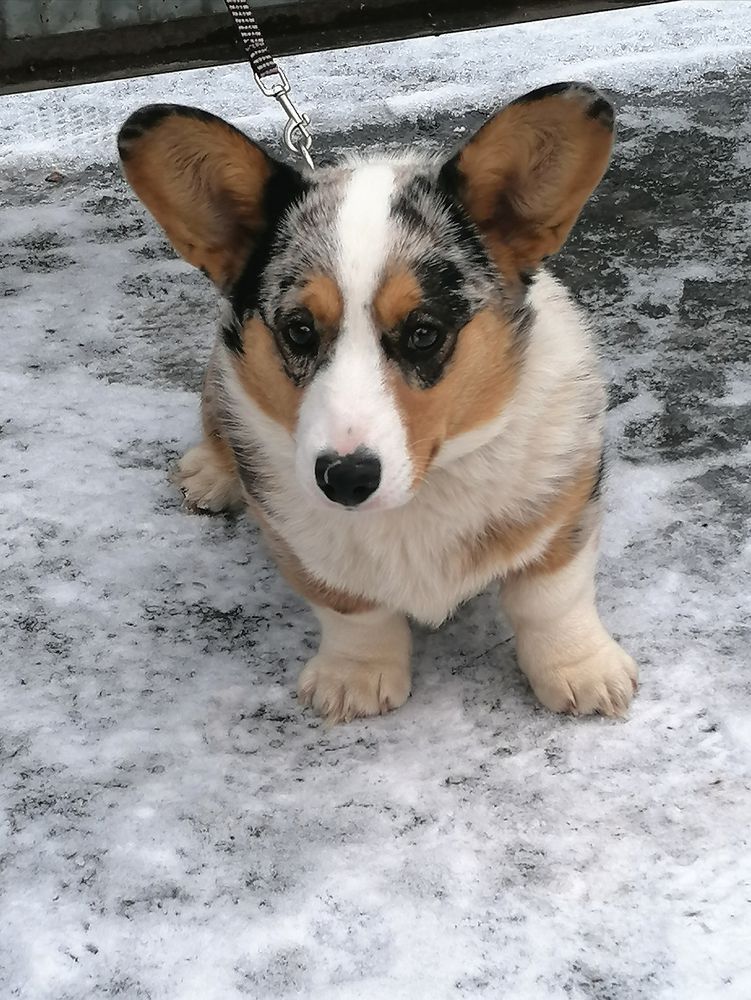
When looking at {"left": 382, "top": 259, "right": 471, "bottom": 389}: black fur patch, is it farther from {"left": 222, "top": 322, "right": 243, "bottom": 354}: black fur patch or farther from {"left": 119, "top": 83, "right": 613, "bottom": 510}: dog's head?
{"left": 222, "top": 322, "right": 243, "bottom": 354}: black fur patch

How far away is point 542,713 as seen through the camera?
2332mm

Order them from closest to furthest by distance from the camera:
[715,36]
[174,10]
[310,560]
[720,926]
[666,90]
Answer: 1. [720,926]
2. [310,560]
3. [174,10]
4. [666,90]
5. [715,36]

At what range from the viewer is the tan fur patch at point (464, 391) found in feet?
5.94

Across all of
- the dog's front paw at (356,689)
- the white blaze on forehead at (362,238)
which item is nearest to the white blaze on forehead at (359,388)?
the white blaze on forehead at (362,238)

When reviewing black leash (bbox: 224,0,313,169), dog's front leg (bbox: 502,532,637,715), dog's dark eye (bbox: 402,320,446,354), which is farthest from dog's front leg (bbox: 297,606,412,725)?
black leash (bbox: 224,0,313,169)

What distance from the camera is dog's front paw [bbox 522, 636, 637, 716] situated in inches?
89.7

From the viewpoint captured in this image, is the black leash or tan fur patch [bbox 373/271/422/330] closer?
tan fur patch [bbox 373/271/422/330]

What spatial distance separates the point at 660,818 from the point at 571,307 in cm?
101

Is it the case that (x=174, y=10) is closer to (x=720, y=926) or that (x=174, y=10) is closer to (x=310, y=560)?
(x=310, y=560)

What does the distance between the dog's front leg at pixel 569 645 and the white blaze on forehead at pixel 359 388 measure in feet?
1.82

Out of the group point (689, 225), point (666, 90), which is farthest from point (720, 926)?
point (666, 90)

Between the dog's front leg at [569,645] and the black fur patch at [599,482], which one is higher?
the black fur patch at [599,482]

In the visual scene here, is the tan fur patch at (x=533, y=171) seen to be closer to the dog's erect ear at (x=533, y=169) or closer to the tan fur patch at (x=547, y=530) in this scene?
the dog's erect ear at (x=533, y=169)

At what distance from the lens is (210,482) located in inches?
115
